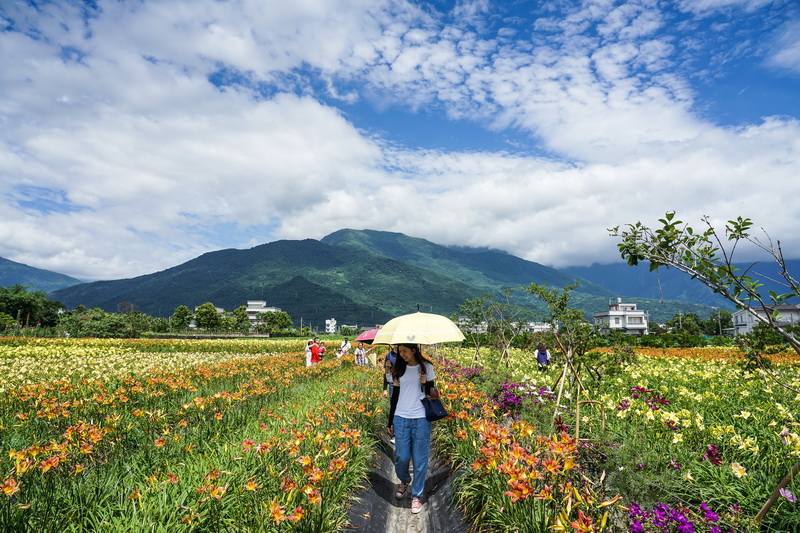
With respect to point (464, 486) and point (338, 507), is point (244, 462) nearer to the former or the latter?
point (338, 507)

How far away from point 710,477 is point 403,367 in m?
3.12

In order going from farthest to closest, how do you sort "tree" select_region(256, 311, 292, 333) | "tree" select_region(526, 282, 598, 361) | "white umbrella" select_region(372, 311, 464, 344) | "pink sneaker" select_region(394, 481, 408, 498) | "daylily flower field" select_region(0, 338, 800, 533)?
"tree" select_region(256, 311, 292, 333)
"tree" select_region(526, 282, 598, 361)
"pink sneaker" select_region(394, 481, 408, 498)
"white umbrella" select_region(372, 311, 464, 344)
"daylily flower field" select_region(0, 338, 800, 533)

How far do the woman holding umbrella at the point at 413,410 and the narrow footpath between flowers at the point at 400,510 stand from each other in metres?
0.17

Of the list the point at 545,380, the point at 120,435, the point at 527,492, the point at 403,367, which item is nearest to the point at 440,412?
the point at 403,367

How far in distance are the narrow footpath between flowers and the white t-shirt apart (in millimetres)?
1000

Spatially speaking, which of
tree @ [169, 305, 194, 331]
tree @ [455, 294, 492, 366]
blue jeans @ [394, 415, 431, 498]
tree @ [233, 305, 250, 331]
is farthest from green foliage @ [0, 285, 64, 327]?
blue jeans @ [394, 415, 431, 498]

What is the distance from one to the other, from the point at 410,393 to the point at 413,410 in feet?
0.60

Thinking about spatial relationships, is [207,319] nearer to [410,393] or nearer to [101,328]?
[101,328]

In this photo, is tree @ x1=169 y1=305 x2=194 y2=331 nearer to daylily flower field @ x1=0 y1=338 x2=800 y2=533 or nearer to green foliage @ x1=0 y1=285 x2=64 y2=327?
green foliage @ x1=0 y1=285 x2=64 y2=327

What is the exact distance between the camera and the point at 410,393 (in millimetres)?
Result: 4457

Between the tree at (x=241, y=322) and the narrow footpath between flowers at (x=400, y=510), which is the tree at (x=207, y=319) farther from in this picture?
the narrow footpath between flowers at (x=400, y=510)

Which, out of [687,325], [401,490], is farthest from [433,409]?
[687,325]

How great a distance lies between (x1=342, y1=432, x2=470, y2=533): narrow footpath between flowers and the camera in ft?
13.0

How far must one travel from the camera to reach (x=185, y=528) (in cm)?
287
